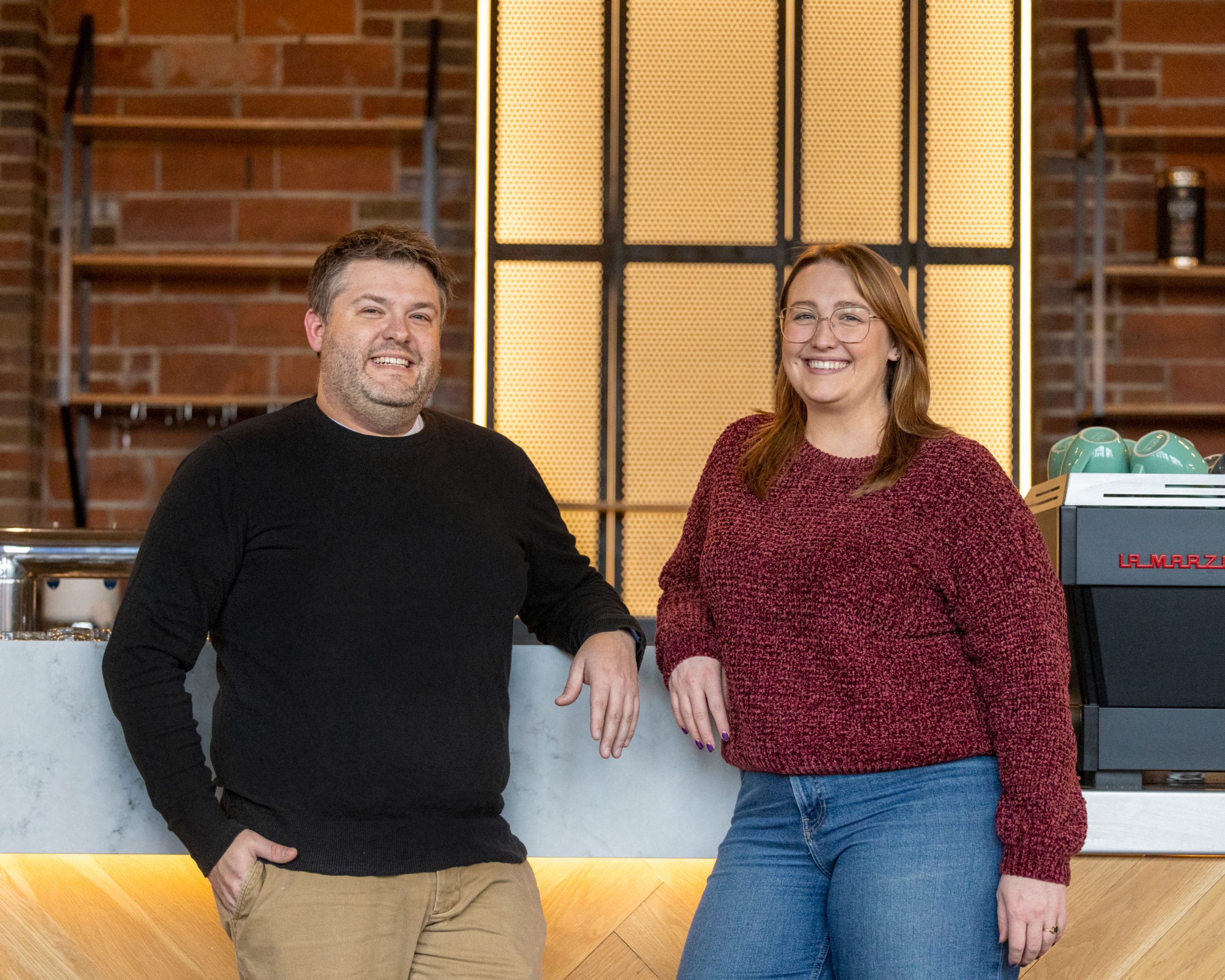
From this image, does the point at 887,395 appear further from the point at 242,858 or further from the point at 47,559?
the point at 47,559

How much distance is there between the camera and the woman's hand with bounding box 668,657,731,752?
1.31 metres

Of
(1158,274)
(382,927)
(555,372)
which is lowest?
(382,927)

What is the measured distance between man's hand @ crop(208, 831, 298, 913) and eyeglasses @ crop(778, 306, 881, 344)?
2.36 feet

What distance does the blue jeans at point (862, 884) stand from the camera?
1133 millimetres

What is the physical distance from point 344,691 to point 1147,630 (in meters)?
0.87

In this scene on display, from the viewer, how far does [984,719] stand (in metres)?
1.19

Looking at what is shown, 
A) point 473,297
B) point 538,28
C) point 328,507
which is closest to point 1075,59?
point 538,28

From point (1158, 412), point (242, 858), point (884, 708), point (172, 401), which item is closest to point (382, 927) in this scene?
point (242, 858)

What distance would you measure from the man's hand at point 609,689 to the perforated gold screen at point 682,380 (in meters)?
1.86

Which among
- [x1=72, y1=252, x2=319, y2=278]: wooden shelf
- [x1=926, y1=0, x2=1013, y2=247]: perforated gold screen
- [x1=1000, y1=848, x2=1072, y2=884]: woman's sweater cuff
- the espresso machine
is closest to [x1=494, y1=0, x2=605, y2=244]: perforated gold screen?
[x1=72, y1=252, x2=319, y2=278]: wooden shelf

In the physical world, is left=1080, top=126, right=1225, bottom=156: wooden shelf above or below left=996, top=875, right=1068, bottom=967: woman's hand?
above

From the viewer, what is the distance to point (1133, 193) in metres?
3.29

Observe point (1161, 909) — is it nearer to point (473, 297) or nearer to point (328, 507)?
point (328, 507)

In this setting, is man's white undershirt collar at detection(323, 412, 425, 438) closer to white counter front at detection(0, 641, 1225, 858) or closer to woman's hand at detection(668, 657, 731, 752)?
white counter front at detection(0, 641, 1225, 858)
